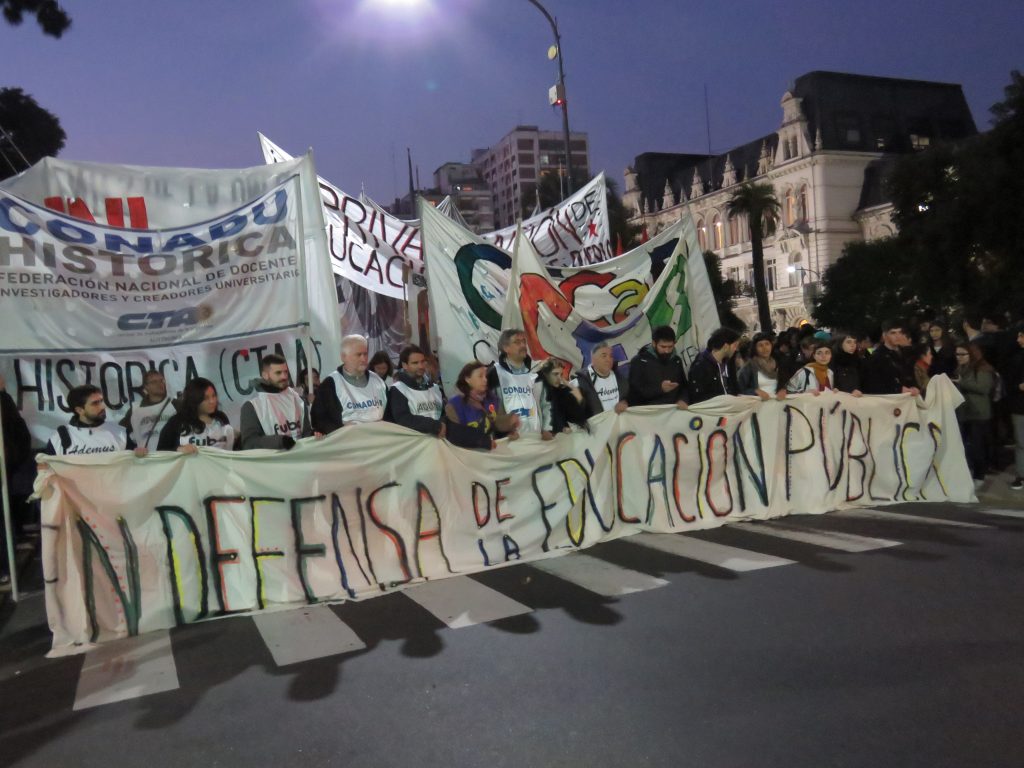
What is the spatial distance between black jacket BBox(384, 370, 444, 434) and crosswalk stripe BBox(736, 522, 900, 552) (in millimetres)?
2832

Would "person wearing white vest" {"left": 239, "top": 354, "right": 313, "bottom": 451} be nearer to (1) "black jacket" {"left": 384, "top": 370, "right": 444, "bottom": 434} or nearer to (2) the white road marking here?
(1) "black jacket" {"left": 384, "top": 370, "right": 444, "bottom": 434}

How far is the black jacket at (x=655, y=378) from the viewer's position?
8.20 m

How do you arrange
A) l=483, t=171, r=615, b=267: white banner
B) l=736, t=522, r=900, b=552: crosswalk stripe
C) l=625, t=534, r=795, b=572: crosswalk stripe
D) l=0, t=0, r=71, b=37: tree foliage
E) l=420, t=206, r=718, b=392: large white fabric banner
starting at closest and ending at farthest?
l=625, t=534, r=795, b=572: crosswalk stripe, l=736, t=522, r=900, b=552: crosswalk stripe, l=420, t=206, r=718, b=392: large white fabric banner, l=483, t=171, r=615, b=267: white banner, l=0, t=0, r=71, b=37: tree foliage

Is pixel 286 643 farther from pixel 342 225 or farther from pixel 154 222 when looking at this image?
pixel 342 225

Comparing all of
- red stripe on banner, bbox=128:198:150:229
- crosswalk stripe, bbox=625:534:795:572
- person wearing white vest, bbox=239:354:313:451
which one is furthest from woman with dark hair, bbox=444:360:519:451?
red stripe on banner, bbox=128:198:150:229

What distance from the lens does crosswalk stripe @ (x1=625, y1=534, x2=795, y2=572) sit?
20.5 feet

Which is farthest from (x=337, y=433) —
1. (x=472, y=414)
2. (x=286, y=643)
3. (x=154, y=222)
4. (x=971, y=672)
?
(x=971, y=672)

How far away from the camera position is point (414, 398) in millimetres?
7102

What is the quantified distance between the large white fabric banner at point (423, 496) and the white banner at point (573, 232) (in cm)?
487

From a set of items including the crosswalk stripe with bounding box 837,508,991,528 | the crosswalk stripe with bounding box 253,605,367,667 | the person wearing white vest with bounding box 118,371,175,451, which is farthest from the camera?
the crosswalk stripe with bounding box 837,508,991,528

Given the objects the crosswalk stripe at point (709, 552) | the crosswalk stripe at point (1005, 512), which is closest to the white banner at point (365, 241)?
the crosswalk stripe at point (709, 552)

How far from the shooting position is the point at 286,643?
16.9 ft

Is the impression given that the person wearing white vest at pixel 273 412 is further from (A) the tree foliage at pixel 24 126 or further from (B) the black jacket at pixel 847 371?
(A) the tree foliage at pixel 24 126

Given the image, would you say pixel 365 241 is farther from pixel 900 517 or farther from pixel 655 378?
pixel 900 517
